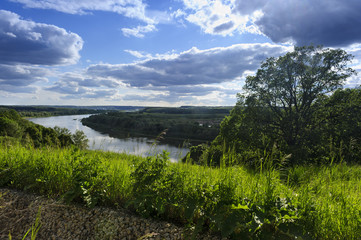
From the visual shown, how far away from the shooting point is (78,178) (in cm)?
326

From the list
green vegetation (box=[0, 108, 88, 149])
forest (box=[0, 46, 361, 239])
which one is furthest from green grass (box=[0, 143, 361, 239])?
green vegetation (box=[0, 108, 88, 149])

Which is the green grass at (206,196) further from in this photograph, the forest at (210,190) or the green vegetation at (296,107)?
the green vegetation at (296,107)

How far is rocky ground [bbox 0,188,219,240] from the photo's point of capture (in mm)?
2479

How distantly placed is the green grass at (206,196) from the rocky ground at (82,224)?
0.15 metres

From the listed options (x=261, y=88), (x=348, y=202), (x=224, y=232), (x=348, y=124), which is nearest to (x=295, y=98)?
(x=261, y=88)

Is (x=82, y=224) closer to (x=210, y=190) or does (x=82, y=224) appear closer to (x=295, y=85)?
(x=210, y=190)

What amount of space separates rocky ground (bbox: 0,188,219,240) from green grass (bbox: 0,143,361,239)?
15cm

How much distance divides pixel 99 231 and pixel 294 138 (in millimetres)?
17873

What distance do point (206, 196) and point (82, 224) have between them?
1.63m

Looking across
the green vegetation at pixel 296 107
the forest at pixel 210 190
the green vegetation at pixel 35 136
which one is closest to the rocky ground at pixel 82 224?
the forest at pixel 210 190

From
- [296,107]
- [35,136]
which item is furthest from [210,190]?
[35,136]

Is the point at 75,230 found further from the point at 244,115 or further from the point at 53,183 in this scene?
the point at 244,115

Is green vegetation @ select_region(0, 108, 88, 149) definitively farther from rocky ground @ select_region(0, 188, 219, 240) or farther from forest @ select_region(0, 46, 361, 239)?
rocky ground @ select_region(0, 188, 219, 240)

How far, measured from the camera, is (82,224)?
2.69m
